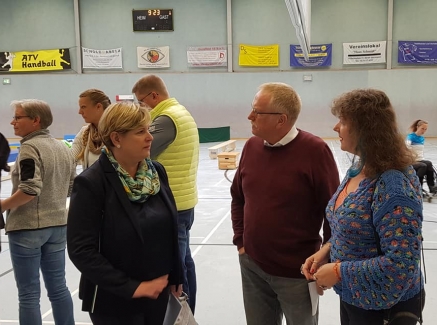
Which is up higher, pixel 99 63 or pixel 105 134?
pixel 99 63

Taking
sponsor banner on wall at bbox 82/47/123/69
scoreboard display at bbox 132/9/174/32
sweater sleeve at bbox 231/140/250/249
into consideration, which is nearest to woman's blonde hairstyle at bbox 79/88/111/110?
sweater sleeve at bbox 231/140/250/249

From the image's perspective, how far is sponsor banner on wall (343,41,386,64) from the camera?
18.1 m

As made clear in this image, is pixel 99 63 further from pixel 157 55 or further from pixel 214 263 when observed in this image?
pixel 214 263

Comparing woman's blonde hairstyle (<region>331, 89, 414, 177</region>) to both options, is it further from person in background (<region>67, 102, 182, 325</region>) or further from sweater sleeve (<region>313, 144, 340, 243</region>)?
person in background (<region>67, 102, 182, 325</region>)

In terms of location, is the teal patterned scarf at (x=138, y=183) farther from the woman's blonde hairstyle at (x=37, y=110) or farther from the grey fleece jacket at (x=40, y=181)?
the woman's blonde hairstyle at (x=37, y=110)

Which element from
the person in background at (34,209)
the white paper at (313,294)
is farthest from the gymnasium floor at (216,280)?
the white paper at (313,294)

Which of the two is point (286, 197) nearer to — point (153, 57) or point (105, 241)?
point (105, 241)

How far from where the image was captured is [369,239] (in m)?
1.66

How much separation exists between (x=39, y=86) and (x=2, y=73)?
5.67 ft

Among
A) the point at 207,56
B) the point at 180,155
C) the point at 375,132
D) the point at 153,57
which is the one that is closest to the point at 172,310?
the point at 375,132

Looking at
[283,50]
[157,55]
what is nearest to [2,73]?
[157,55]

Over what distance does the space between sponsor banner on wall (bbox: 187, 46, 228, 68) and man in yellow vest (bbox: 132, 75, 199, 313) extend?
1608 centimetres

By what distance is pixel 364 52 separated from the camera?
18.3 metres

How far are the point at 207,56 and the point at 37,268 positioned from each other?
1691 cm
